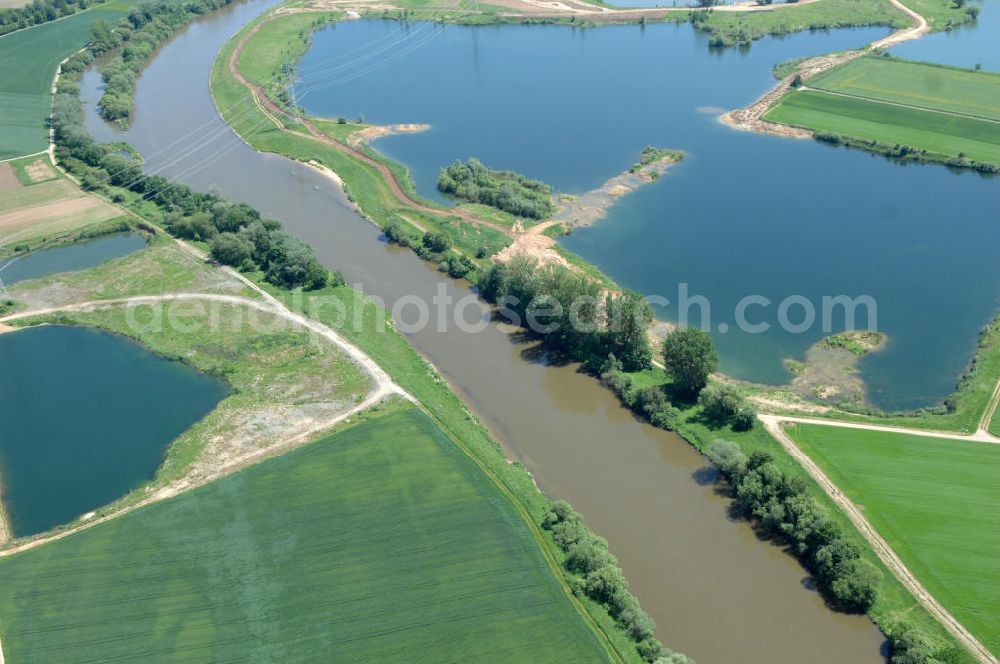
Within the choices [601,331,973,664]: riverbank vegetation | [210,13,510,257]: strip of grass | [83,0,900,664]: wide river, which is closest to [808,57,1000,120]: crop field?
[83,0,900,664]: wide river

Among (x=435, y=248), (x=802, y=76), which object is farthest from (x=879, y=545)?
(x=802, y=76)

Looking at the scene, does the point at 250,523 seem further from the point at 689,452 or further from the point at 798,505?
the point at 798,505

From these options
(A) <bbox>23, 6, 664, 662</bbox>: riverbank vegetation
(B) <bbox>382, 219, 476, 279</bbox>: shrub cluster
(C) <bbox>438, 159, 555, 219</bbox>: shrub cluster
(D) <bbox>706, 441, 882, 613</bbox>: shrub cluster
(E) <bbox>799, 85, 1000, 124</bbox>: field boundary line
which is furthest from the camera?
(E) <bbox>799, 85, 1000, 124</bbox>: field boundary line

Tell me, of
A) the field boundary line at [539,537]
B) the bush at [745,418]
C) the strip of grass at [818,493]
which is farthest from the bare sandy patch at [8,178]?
the bush at [745,418]

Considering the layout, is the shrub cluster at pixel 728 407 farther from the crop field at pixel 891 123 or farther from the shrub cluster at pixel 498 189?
the crop field at pixel 891 123

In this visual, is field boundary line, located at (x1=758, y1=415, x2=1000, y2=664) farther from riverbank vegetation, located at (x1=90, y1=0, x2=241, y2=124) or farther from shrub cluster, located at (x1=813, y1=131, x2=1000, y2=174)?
riverbank vegetation, located at (x1=90, y1=0, x2=241, y2=124)

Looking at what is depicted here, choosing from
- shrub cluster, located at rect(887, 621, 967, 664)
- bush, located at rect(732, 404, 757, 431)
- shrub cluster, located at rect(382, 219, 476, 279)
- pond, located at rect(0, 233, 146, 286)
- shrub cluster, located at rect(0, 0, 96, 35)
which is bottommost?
shrub cluster, located at rect(887, 621, 967, 664)

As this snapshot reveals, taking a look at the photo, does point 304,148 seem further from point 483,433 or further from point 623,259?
point 483,433
